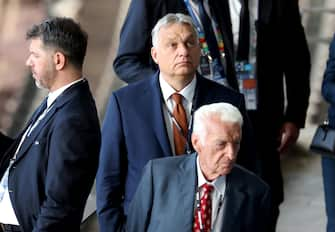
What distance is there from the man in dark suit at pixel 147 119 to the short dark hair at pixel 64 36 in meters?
0.20

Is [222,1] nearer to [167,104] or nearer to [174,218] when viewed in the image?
[167,104]

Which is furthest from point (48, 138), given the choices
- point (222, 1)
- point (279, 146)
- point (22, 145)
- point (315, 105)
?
point (315, 105)

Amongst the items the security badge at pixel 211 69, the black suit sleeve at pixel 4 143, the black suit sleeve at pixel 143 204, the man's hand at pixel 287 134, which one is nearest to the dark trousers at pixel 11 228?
the black suit sleeve at pixel 4 143

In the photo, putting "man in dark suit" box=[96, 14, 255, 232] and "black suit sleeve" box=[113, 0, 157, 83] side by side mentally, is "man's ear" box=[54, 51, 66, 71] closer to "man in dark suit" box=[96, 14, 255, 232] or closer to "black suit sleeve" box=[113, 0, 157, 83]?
"man in dark suit" box=[96, 14, 255, 232]

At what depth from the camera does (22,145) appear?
297 centimetres

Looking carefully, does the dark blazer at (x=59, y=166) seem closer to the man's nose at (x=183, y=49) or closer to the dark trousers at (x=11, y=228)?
the dark trousers at (x=11, y=228)

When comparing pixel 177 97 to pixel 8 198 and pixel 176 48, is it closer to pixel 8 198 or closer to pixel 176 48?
pixel 176 48

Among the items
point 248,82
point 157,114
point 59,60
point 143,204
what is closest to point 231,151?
point 143,204

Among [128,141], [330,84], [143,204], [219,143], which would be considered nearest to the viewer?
[219,143]

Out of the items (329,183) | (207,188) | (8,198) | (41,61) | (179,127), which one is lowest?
(329,183)

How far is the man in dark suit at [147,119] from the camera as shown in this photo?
2.88 meters

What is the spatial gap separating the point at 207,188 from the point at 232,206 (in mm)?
93

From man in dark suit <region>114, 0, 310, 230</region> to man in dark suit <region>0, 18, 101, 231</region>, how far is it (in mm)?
403

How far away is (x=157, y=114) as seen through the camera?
2.93 meters
